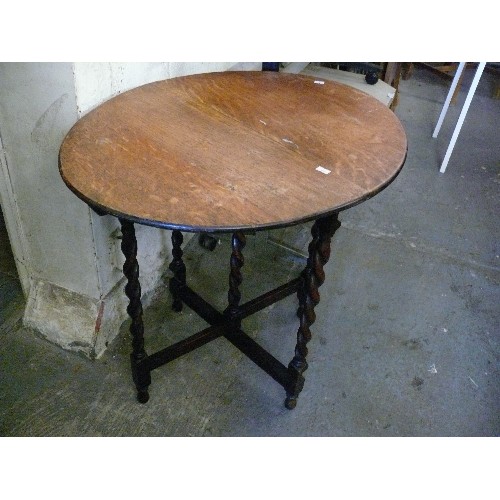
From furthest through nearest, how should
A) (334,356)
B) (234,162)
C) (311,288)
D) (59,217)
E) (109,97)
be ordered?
(334,356)
(59,217)
(109,97)
(311,288)
(234,162)

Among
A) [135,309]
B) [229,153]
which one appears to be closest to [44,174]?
[135,309]

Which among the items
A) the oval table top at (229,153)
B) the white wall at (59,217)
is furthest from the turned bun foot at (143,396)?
the oval table top at (229,153)

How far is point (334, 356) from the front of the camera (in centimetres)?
191

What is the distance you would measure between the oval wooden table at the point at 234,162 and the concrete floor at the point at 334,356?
127mm

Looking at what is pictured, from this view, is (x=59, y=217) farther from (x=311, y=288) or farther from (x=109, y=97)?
(x=311, y=288)

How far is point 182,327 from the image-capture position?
198cm

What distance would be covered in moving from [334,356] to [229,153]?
1052 mm

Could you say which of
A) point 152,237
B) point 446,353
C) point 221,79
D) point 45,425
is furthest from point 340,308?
point 45,425

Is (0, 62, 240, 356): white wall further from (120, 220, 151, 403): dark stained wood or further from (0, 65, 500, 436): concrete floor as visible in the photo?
(120, 220, 151, 403): dark stained wood

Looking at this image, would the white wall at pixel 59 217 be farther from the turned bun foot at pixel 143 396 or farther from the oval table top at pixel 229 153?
the turned bun foot at pixel 143 396

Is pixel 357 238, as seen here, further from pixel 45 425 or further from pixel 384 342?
pixel 45 425

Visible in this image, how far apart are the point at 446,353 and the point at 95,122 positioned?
166cm

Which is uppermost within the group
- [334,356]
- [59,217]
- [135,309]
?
[59,217]

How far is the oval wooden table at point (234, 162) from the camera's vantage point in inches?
41.3
